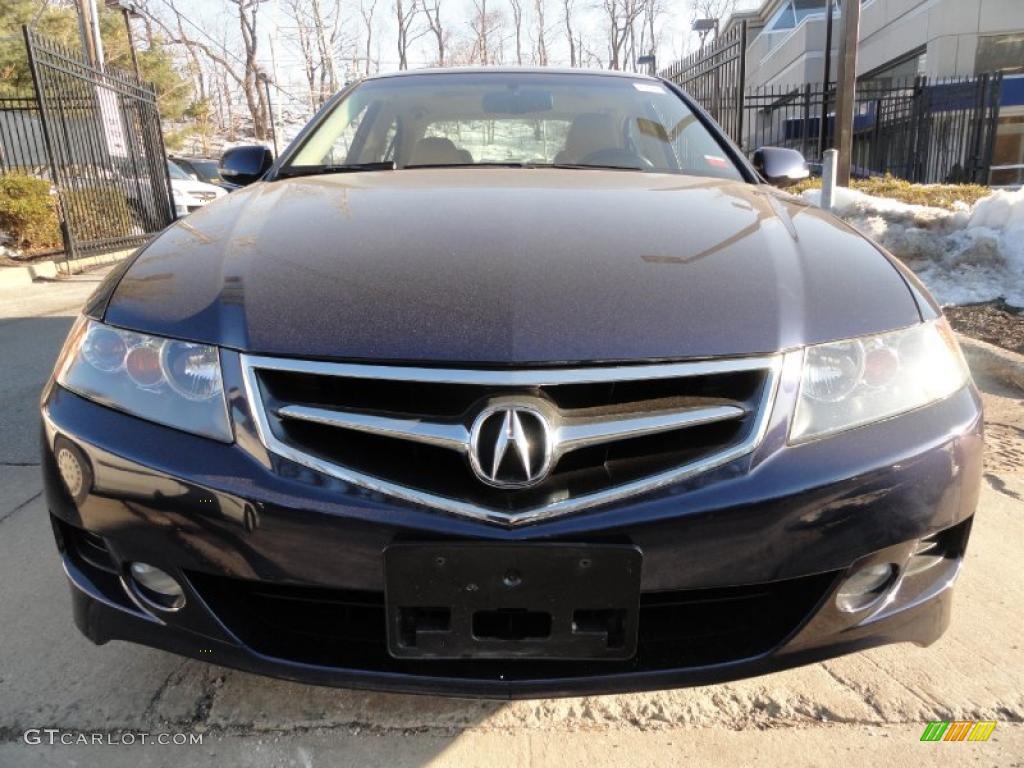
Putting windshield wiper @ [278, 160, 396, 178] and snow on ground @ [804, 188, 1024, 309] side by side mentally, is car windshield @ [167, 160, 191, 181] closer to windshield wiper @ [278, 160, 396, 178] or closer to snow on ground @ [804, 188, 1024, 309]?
snow on ground @ [804, 188, 1024, 309]

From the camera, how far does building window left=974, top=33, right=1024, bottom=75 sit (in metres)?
21.3

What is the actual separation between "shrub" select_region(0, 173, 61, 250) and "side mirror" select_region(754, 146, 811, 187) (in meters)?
8.63

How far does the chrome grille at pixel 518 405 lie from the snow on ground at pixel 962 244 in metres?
4.56

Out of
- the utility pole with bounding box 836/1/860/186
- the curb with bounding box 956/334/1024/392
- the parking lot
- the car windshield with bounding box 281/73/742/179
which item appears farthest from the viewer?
the utility pole with bounding box 836/1/860/186

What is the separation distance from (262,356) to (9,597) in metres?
1.35

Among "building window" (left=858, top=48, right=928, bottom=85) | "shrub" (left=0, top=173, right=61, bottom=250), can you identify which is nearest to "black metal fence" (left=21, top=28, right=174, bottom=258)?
"shrub" (left=0, top=173, right=61, bottom=250)

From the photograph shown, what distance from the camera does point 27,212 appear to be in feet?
28.4

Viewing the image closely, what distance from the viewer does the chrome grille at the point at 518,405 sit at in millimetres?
1266

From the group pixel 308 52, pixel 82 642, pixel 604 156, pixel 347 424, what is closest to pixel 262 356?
pixel 347 424

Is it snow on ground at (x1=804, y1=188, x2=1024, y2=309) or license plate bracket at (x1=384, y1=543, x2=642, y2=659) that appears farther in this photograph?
snow on ground at (x1=804, y1=188, x2=1024, y2=309)

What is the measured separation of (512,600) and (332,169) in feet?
5.82

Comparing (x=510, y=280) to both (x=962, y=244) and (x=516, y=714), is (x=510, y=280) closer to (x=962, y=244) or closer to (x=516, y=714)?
(x=516, y=714)

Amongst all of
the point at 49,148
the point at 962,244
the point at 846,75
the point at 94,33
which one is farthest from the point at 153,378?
the point at 94,33

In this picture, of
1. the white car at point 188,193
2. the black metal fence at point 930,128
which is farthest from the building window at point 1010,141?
the white car at point 188,193
